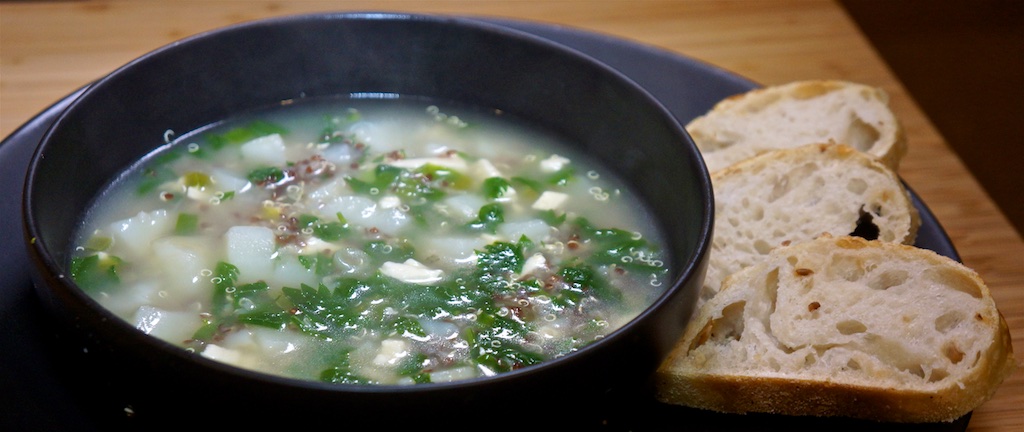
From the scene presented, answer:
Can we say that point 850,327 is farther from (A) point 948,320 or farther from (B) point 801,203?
(B) point 801,203

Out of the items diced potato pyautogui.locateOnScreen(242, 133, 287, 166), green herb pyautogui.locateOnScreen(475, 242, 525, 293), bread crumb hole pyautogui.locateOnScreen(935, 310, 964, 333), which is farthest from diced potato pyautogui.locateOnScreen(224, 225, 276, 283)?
bread crumb hole pyautogui.locateOnScreen(935, 310, 964, 333)

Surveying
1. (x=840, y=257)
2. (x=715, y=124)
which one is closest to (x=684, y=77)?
(x=715, y=124)

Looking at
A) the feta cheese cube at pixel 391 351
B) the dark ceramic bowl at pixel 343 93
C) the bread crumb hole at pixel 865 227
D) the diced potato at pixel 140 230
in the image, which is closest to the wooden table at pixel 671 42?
the bread crumb hole at pixel 865 227

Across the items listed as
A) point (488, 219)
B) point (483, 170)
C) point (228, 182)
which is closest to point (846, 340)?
point (488, 219)

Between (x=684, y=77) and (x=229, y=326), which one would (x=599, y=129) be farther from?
(x=229, y=326)

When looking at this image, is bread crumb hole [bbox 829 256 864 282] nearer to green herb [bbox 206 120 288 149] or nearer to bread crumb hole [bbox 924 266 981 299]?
bread crumb hole [bbox 924 266 981 299]
